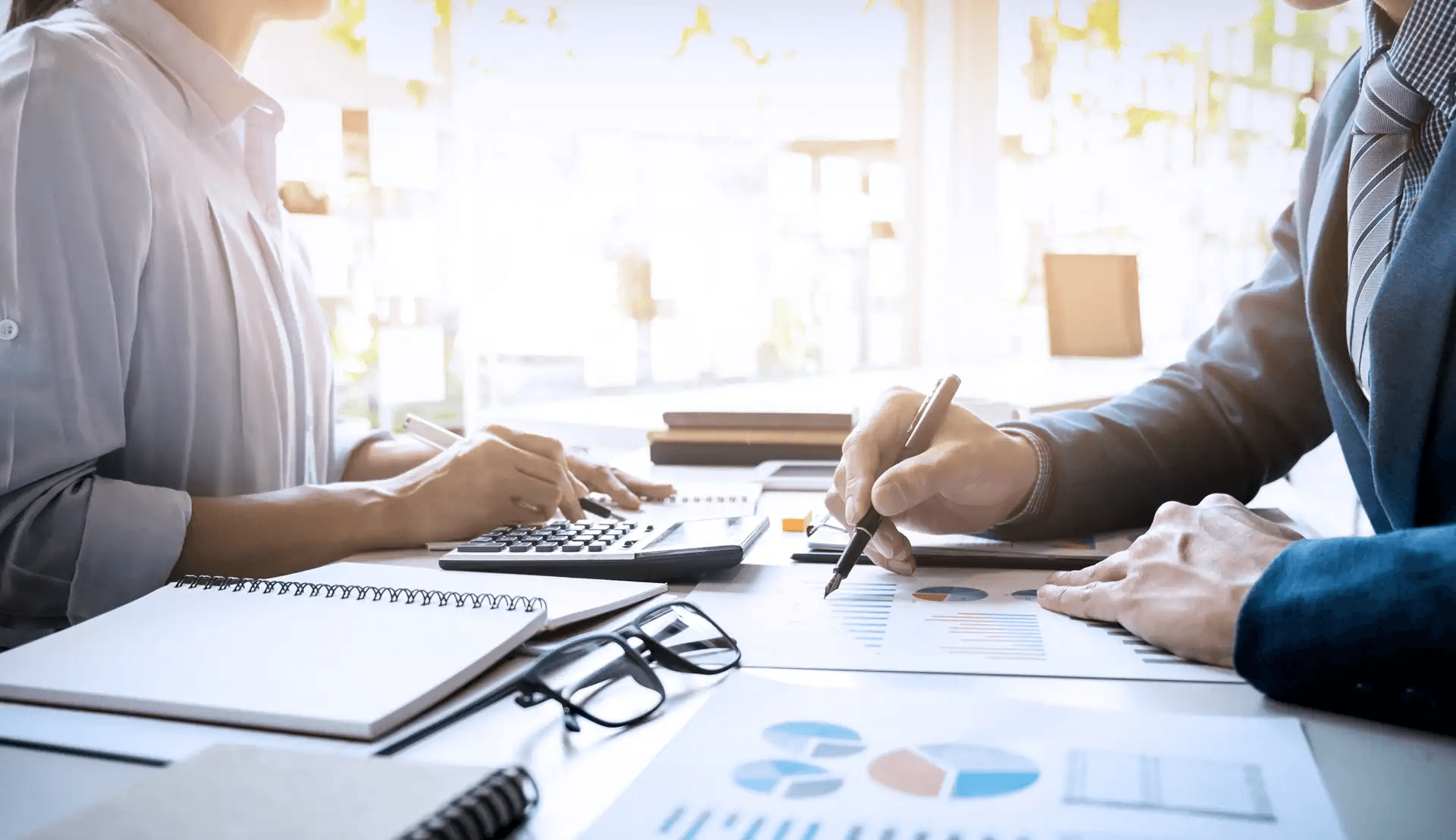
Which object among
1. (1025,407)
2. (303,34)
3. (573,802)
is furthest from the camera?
(303,34)

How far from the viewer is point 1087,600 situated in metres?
0.75

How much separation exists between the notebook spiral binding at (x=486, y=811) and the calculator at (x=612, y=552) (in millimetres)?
402

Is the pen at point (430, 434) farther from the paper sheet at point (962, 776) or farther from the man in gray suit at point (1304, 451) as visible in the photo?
the paper sheet at point (962, 776)

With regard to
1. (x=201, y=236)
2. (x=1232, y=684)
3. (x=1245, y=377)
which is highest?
(x=201, y=236)

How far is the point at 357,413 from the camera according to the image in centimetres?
240

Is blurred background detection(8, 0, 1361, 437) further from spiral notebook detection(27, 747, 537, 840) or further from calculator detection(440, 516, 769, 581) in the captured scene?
spiral notebook detection(27, 747, 537, 840)

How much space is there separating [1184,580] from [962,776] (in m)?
0.31

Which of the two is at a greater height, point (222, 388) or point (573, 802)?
point (222, 388)

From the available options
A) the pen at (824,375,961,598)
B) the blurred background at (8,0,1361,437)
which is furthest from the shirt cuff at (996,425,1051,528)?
the blurred background at (8,0,1361,437)

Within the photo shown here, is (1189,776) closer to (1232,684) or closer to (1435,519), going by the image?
(1232,684)

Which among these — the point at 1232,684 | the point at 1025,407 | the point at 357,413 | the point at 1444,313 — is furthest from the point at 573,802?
the point at 357,413

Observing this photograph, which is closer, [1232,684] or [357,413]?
[1232,684]

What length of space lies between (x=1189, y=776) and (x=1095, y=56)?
10.2 feet

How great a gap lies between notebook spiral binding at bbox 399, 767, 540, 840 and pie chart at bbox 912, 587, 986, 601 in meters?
0.43
